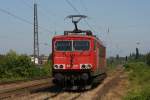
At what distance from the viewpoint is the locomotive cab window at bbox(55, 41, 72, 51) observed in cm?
2741

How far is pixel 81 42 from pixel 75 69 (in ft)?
5.39

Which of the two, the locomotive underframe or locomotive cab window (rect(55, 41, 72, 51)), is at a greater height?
locomotive cab window (rect(55, 41, 72, 51))

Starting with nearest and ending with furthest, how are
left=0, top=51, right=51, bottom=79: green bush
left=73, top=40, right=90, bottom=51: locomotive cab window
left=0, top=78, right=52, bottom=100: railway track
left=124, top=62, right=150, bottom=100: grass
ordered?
left=124, top=62, right=150, bottom=100: grass → left=0, top=78, right=52, bottom=100: railway track → left=73, top=40, right=90, bottom=51: locomotive cab window → left=0, top=51, right=51, bottom=79: green bush

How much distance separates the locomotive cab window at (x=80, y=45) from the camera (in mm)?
27375

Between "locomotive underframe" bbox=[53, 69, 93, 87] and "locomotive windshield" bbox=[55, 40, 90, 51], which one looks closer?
"locomotive underframe" bbox=[53, 69, 93, 87]

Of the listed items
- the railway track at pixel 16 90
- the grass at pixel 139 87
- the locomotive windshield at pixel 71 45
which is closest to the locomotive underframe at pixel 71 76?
the locomotive windshield at pixel 71 45

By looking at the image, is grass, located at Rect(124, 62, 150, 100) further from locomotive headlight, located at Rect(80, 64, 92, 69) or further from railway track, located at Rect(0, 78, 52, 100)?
railway track, located at Rect(0, 78, 52, 100)

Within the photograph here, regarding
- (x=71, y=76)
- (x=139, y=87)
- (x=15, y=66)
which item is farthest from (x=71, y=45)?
(x=15, y=66)

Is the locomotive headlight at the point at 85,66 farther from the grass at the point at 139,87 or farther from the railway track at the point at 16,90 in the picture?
the railway track at the point at 16,90

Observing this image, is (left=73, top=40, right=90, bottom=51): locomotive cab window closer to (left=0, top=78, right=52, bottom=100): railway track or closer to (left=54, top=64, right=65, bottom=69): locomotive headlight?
(left=54, top=64, right=65, bottom=69): locomotive headlight

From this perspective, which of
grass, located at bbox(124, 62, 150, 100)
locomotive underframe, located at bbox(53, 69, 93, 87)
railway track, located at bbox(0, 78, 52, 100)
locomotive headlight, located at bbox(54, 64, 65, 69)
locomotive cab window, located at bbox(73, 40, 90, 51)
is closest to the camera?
grass, located at bbox(124, 62, 150, 100)

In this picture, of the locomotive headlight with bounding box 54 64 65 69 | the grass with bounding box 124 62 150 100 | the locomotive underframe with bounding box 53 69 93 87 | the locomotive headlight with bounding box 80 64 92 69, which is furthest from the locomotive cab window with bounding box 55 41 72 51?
the grass with bounding box 124 62 150 100

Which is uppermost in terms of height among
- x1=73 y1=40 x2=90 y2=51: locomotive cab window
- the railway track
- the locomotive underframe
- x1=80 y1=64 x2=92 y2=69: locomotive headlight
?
x1=73 y1=40 x2=90 y2=51: locomotive cab window

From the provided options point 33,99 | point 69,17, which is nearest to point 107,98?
point 33,99
